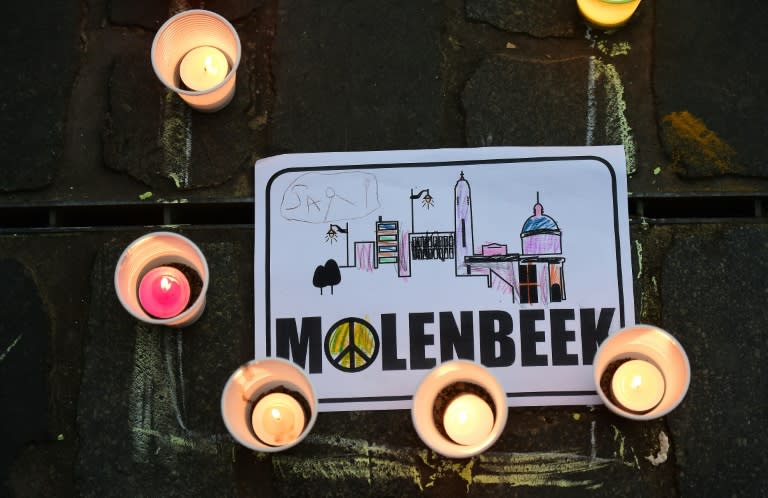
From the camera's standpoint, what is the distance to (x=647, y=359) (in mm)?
1339

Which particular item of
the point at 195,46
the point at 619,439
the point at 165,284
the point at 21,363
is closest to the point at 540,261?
the point at 619,439

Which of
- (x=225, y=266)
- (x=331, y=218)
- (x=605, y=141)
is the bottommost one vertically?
(x=225, y=266)

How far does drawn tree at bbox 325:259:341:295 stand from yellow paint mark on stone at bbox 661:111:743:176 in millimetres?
825

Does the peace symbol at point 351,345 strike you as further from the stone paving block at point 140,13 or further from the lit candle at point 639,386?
the stone paving block at point 140,13

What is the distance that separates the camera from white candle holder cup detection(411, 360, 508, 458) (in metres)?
1.25

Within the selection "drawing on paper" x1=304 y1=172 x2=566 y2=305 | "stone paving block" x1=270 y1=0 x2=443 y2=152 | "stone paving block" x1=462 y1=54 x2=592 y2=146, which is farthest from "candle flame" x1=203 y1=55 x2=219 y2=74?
"stone paving block" x1=462 y1=54 x2=592 y2=146

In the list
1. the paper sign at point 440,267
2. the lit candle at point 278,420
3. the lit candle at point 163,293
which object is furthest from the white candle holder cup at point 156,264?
the lit candle at point 278,420

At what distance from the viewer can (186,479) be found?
1391 millimetres

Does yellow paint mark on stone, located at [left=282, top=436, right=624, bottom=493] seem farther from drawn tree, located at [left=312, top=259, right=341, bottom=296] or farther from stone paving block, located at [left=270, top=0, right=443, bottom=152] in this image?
stone paving block, located at [left=270, top=0, right=443, bottom=152]

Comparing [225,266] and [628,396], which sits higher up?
[225,266]

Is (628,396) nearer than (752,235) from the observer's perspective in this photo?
Yes

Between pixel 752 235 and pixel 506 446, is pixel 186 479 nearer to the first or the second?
pixel 506 446

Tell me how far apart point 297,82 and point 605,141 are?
75 cm

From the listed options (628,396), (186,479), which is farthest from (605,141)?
(186,479)
